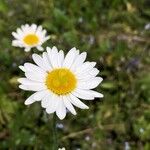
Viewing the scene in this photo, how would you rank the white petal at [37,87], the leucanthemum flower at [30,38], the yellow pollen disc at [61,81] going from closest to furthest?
the white petal at [37,87] < the yellow pollen disc at [61,81] < the leucanthemum flower at [30,38]

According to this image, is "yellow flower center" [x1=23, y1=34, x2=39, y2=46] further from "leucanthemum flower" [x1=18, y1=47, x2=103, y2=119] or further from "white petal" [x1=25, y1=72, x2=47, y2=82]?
"white petal" [x1=25, y1=72, x2=47, y2=82]

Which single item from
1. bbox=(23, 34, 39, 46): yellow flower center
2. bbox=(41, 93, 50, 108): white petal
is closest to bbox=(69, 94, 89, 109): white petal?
bbox=(41, 93, 50, 108): white petal

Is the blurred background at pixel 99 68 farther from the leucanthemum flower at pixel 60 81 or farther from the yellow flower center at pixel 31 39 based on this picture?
the leucanthemum flower at pixel 60 81

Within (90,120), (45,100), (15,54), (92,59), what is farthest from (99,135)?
(45,100)

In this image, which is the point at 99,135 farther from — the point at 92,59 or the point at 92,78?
the point at 92,78

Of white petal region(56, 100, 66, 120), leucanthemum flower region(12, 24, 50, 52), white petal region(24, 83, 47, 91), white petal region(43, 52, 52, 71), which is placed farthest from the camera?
leucanthemum flower region(12, 24, 50, 52)

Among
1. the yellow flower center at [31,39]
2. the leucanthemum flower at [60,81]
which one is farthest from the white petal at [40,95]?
the yellow flower center at [31,39]

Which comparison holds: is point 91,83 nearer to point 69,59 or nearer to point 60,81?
point 60,81
